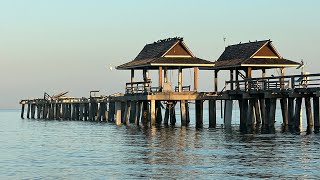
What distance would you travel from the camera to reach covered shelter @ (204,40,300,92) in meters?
73.4

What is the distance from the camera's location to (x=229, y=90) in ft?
233

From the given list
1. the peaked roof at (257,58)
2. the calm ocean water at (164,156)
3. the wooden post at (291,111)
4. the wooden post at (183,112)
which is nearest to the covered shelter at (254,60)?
the peaked roof at (257,58)

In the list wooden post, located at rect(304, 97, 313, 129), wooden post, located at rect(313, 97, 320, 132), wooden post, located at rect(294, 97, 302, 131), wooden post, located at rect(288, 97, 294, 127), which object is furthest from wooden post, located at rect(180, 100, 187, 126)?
wooden post, located at rect(313, 97, 320, 132)

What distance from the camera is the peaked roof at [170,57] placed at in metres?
73.1

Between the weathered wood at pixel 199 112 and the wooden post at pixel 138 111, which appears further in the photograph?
the wooden post at pixel 138 111

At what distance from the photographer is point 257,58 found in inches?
2923

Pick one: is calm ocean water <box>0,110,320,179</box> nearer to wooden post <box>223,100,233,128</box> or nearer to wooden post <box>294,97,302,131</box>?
wooden post <box>294,97,302,131</box>

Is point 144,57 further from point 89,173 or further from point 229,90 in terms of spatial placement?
point 89,173

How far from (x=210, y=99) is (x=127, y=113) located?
9.77 m

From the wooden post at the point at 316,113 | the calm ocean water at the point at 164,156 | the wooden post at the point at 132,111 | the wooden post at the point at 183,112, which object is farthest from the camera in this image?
the wooden post at the point at 132,111

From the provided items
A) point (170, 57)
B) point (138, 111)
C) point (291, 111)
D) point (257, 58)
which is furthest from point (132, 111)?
point (291, 111)

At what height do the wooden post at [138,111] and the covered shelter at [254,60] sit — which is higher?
the covered shelter at [254,60]

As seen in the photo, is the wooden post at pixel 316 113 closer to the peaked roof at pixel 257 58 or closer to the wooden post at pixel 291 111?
the wooden post at pixel 291 111

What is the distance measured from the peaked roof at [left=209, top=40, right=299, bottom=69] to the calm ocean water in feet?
46.1
